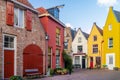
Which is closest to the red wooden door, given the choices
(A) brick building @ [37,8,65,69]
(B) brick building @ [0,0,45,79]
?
(B) brick building @ [0,0,45,79]

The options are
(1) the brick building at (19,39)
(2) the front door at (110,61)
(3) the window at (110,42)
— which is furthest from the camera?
(3) the window at (110,42)

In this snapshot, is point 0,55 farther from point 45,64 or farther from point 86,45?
point 86,45

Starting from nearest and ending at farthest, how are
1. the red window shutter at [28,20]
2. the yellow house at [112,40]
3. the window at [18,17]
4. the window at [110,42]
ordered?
the window at [18,17] < the red window shutter at [28,20] < the yellow house at [112,40] < the window at [110,42]

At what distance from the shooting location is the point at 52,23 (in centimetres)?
2261

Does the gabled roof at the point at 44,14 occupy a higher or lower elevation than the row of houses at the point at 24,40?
higher

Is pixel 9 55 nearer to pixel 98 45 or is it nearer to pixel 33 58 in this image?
pixel 33 58

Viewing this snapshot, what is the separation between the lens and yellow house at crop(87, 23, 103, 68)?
137 ft

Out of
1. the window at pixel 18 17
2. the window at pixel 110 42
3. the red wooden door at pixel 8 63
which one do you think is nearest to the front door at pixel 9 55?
the red wooden door at pixel 8 63

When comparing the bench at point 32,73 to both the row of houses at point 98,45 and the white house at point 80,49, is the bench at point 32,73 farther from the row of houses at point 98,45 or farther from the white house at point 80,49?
the white house at point 80,49

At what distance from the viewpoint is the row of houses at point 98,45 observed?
124 ft

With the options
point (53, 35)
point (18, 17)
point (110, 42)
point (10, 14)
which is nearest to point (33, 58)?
point (18, 17)

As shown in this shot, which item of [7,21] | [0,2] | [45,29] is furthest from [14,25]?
[45,29]

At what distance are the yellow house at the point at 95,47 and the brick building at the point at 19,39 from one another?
940 inches

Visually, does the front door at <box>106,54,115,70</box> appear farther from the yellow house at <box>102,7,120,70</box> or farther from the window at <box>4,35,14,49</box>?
the window at <box>4,35,14,49</box>
